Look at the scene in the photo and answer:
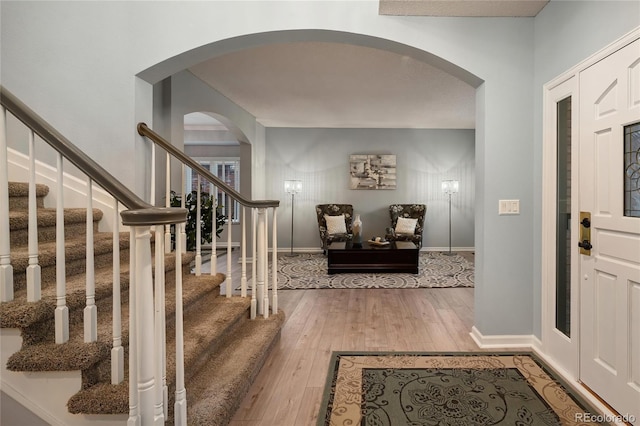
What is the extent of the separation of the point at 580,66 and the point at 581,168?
0.63 metres

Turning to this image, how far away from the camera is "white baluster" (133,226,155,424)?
1212 mm

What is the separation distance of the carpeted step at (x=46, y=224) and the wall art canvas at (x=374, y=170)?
5458 millimetres

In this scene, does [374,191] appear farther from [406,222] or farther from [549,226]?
[549,226]

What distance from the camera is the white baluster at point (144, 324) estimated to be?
121cm

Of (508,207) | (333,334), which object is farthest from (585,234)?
(333,334)

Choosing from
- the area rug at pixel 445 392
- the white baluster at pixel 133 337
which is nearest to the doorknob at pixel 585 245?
the area rug at pixel 445 392

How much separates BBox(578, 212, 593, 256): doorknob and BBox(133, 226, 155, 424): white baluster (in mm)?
Answer: 2364

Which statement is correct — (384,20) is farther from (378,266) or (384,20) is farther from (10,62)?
(378,266)

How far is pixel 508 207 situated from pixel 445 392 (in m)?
1.46

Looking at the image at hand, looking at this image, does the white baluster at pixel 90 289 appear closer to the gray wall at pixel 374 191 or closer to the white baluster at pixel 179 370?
the white baluster at pixel 179 370

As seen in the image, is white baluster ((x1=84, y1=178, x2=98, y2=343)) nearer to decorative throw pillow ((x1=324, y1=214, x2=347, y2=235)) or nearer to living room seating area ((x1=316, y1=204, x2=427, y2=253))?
living room seating area ((x1=316, y1=204, x2=427, y2=253))

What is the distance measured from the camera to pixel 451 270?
5414 mm

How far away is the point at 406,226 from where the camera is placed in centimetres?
677

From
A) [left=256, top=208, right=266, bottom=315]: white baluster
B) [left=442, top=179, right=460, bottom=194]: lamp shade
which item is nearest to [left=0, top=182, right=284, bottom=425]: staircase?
[left=256, top=208, right=266, bottom=315]: white baluster
